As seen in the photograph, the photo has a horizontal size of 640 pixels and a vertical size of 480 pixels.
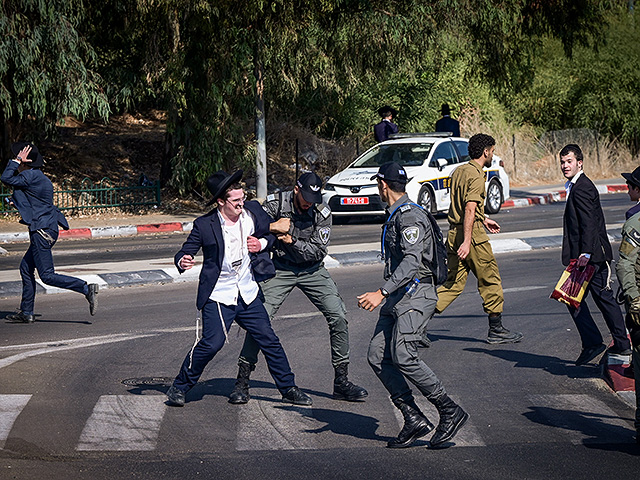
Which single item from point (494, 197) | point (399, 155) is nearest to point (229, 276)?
point (399, 155)

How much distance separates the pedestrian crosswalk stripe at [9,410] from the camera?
6387 millimetres

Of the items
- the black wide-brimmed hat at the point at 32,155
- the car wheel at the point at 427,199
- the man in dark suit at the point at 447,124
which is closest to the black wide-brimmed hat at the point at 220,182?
the black wide-brimmed hat at the point at 32,155

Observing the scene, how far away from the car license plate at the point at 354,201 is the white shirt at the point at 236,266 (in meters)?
13.0

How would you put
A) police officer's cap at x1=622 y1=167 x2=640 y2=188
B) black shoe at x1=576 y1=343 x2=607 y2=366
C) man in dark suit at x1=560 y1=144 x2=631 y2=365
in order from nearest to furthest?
police officer's cap at x1=622 y1=167 x2=640 y2=188, man in dark suit at x1=560 y1=144 x2=631 y2=365, black shoe at x1=576 y1=343 x2=607 y2=366

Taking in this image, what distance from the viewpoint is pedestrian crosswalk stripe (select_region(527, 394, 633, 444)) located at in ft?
20.9

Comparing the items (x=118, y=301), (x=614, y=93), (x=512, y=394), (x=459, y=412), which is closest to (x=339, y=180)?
(x=118, y=301)

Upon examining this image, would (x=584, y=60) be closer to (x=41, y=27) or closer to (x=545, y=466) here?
(x=41, y=27)

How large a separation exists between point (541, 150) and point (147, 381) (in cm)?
2610

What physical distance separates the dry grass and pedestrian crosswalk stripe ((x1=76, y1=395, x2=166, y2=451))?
24029mm

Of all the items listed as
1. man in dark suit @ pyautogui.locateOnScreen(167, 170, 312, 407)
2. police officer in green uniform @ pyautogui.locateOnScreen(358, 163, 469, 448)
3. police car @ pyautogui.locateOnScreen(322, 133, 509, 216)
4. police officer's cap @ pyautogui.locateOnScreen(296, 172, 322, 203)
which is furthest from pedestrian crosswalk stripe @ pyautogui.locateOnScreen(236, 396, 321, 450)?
police car @ pyautogui.locateOnScreen(322, 133, 509, 216)

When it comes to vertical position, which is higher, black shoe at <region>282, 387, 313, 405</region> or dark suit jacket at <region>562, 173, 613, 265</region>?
dark suit jacket at <region>562, 173, 613, 265</region>

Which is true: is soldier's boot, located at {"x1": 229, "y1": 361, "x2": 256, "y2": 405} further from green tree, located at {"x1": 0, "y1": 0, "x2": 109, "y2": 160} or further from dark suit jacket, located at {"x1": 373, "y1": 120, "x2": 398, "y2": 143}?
dark suit jacket, located at {"x1": 373, "y1": 120, "x2": 398, "y2": 143}

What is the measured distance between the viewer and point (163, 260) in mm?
14922

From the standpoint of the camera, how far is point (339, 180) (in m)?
20.4
